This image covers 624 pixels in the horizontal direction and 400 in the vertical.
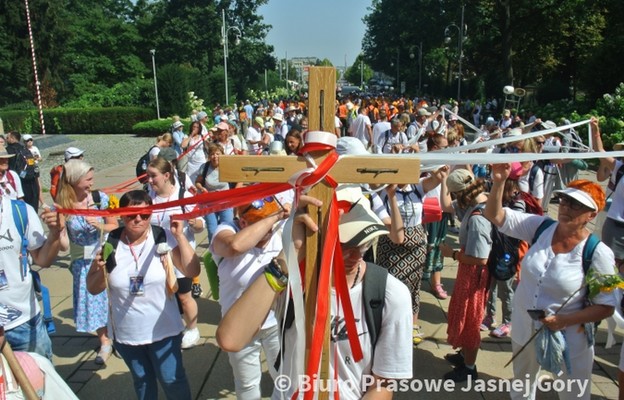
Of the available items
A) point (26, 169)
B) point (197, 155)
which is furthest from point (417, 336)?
point (26, 169)

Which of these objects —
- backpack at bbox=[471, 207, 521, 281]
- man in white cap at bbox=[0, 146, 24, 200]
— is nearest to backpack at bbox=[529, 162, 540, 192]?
backpack at bbox=[471, 207, 521, 281]

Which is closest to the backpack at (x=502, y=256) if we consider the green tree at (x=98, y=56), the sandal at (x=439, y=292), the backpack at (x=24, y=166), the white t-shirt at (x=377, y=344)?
the sandal at (x=439, y=292)

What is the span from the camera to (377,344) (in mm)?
2146

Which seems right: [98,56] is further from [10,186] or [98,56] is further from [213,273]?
[213,273]

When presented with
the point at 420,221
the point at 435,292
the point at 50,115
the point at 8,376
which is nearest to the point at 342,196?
the point at 8,376

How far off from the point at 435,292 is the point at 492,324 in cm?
106

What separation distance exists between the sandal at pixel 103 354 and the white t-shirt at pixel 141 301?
5.13 ft

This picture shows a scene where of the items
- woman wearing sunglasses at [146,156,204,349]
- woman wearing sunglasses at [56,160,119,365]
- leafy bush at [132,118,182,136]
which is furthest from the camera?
leafy bush at [132,118,182,136]

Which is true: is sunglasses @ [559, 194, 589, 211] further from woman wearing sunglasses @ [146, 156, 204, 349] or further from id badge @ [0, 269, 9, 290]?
id badge @ [0, 269, 9, 290]

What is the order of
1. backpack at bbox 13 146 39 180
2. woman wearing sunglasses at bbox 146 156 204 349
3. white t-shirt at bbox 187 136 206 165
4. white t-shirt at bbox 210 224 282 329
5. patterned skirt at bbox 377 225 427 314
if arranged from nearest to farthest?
white t-shirt at bbox 210 224 282 329, woman wearing sunglasses at bbox 146 156 204 349, patterned skirt at bbox 377 225 427 314, backpack at bbox 13 146 39 180, white t-shirt at bbox 187 136 206 165

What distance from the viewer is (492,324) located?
16.5 ft

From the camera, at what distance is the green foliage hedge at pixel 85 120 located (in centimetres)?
3319

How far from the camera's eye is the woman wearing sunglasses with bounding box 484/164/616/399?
2969 mm

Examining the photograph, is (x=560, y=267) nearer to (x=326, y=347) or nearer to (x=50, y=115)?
(x=326, y=347)
